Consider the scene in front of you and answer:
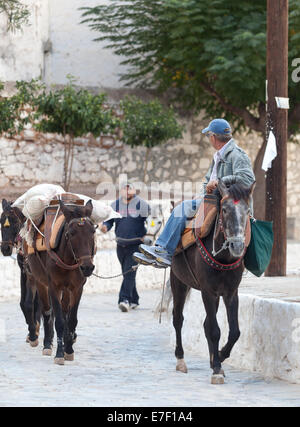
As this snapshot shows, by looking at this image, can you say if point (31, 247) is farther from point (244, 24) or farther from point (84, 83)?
point (84, 83)

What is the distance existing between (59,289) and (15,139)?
48.5 feet

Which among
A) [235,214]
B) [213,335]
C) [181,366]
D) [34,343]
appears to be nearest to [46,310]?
[34,343]

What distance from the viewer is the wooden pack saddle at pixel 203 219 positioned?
334 inches

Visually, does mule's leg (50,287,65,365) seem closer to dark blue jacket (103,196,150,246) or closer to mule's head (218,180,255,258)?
mule's head (218,180,255,258)

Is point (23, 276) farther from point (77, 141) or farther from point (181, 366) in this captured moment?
point (77, 141)

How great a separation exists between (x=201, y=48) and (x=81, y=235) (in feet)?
50.3

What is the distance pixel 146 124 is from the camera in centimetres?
2381

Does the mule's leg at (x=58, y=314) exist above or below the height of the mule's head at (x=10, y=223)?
below

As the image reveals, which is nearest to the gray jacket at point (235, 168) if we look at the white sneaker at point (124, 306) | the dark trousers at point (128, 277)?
the white sneaker at point (124, 306)

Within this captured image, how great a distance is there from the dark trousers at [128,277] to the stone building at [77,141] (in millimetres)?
9144

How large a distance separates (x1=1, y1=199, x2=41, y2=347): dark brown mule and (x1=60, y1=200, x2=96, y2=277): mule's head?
162cm

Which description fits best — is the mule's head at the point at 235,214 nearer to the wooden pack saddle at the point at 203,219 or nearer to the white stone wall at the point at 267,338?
the wooden pack saddle at the point at 203,219

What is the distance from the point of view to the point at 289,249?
2150cm
